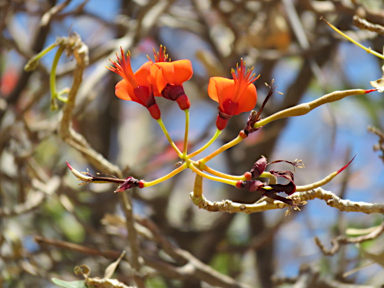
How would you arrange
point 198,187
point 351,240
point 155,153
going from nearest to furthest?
point 198,187 < point 351,240 < point 155,153

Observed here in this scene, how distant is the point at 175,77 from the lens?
1.73 feet

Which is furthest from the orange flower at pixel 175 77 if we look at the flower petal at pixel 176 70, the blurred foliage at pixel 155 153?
the blurred foliage at pixel 155 153

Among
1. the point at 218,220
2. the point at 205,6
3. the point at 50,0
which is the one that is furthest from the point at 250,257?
the point at 50,0

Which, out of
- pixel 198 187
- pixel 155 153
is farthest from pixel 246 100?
pixel 155 153

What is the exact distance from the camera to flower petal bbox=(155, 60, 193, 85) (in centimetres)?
51

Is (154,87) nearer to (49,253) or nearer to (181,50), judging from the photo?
(49,253)

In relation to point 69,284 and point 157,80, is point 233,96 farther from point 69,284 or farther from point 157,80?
point 69,284

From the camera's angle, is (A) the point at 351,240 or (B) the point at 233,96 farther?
(A) the point at 351,240

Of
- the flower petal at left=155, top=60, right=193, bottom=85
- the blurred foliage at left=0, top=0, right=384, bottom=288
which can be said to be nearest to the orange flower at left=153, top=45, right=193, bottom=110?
the flower petal at left=155, top=60, right=193, bottom=85

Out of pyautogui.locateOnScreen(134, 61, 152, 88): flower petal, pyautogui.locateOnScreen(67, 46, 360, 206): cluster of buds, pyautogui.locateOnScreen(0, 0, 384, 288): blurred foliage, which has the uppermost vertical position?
pyautogui.locateOnScreen(134, 61, 152, 88): flower petal

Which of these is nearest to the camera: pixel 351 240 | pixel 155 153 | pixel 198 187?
pixel 198 187

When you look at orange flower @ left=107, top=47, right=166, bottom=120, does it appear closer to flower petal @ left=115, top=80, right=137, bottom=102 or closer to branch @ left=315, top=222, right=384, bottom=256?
flower petal @ left=115, top=80, right=137, bottom=102

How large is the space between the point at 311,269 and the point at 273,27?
0.75 meters

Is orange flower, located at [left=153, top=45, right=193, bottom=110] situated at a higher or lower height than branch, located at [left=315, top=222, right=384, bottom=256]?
higher
